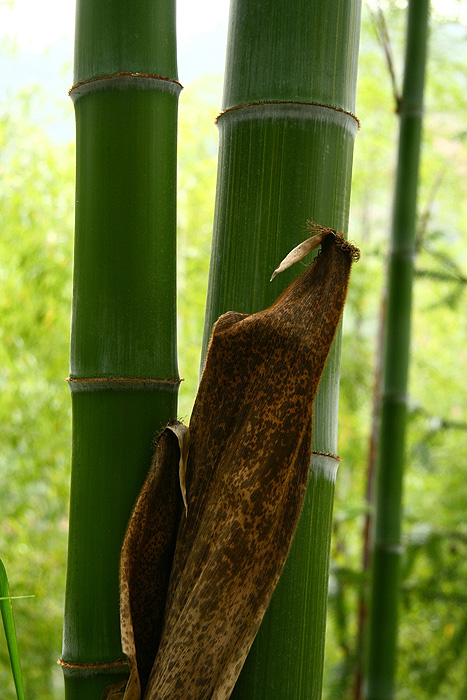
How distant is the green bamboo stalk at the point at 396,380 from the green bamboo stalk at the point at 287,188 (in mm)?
699

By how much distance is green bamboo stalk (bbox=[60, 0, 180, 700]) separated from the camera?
1.40 ft

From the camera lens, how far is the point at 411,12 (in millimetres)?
1140

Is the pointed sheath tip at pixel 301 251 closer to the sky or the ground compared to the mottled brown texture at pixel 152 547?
closer to the sky

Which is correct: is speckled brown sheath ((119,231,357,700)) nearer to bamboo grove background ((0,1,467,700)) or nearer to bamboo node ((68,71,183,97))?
bamboo node ((68,71,183,97))

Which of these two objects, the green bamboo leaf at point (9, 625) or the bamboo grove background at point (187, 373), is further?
the bamboo grove background at point (187, 373)

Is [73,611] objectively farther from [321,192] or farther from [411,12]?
[411,12]

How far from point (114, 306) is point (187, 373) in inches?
77.5

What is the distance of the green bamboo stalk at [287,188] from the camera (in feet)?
1.37


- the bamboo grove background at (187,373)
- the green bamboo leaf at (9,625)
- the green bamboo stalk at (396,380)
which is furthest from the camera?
the bamboo grove background at (187,373)

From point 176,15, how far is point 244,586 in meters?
0.34

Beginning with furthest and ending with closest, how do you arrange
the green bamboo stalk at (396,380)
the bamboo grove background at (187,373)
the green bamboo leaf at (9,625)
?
the bamboo grove background at (187,373) < the green bamboo stalk at (396,380) < the green bamboo leaf at (9,625)

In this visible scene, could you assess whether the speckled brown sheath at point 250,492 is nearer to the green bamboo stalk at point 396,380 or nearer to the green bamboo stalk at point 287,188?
the green bamboo stalk at point 287,188

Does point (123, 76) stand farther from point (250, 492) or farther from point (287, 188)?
point (250, 492)

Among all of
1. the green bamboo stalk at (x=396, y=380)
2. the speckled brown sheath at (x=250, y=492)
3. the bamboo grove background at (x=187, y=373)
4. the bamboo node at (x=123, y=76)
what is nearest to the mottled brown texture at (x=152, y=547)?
the speckled brown sheath at (x=250, y=492)
